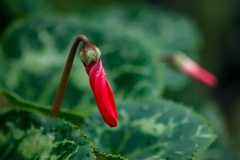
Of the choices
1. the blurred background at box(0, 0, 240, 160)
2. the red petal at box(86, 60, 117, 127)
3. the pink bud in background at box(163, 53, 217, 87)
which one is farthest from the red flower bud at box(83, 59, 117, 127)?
the pink bud in background at box(163, 53, 217, 87)

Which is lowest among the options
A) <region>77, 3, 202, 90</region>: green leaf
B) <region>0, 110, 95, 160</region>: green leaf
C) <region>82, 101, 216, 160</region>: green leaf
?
<region>0, 110, 95, 160</region>: green leaf

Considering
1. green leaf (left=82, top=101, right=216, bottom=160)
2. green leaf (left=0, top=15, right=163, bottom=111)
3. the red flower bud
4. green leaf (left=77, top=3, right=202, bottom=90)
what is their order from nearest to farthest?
the red flower bud, green leaf (left=82, top=101, right=216, bottom=160), green leaf (left=0, top=15, right=163, bottom=111), green leaf (left=77, top=3, right=202, bottom=90)

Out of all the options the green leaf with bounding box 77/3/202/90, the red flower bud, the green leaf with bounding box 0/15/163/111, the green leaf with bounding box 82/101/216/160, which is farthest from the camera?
the green leaf with bounding box 77/3/202/90

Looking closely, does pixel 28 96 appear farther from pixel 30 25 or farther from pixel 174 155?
pixel 174 155

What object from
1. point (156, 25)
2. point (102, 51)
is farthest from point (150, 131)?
point (156, 25)

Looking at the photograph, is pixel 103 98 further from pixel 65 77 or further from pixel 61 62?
pixel 61 62

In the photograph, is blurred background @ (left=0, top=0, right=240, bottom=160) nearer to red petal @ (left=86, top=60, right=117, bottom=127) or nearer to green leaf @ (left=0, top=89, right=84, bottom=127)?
green leaf @ (left=0, top=89, right=84, bottom=127)

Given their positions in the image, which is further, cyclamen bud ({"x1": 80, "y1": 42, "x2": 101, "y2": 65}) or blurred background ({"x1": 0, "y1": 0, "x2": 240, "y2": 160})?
blurred background ({"x1": 0, "y1": 0, "x2": 240, "y2": 160})
